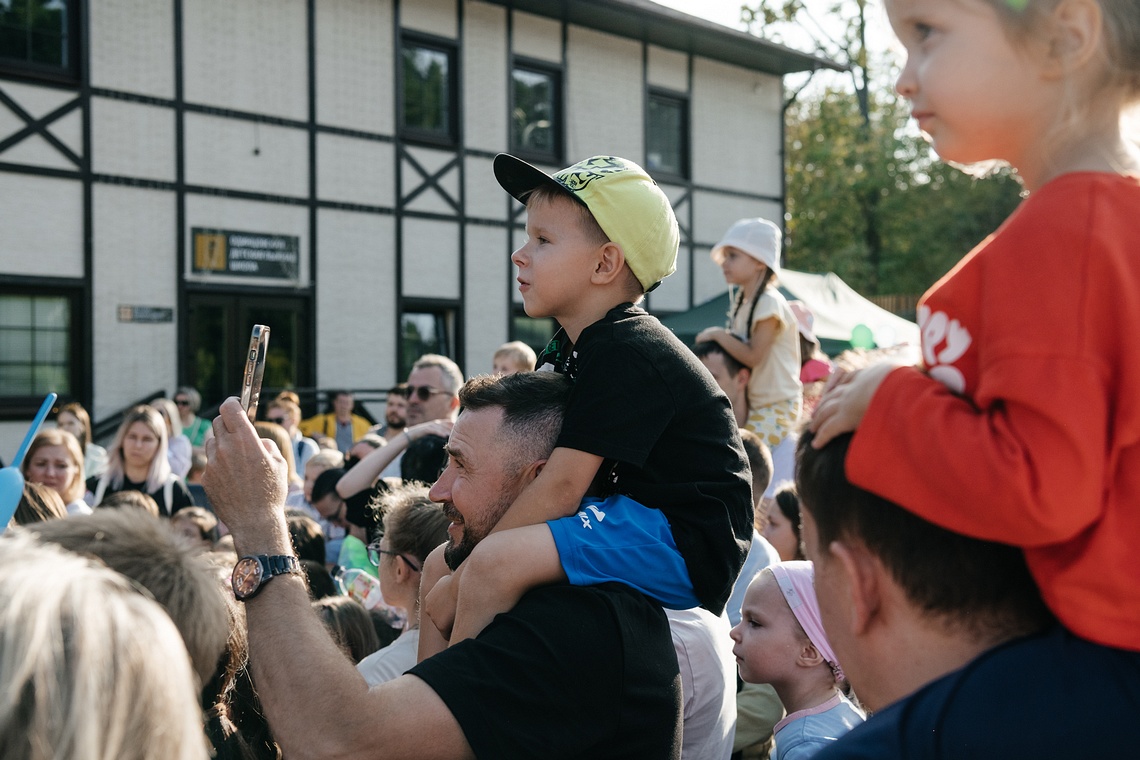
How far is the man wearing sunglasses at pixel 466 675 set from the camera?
1.91 meters

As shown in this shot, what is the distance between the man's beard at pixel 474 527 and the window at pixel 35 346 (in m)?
11.7

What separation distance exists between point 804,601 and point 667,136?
1728 cm

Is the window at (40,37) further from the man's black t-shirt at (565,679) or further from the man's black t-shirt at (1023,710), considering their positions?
the man's black t-shirt at (1023,710)

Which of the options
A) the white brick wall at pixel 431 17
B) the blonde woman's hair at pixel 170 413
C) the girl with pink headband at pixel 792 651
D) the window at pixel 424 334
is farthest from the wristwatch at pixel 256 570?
the white brick wall at pixel 431 17

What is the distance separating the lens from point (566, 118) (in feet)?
58.4

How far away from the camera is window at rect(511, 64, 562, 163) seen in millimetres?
17453

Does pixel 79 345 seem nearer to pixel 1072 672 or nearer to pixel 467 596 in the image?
pixel 467 596

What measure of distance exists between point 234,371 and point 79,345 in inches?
81.0

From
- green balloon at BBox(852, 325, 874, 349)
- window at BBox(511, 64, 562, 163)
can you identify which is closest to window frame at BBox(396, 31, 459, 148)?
window at BBox(511, 64, 562, 163)

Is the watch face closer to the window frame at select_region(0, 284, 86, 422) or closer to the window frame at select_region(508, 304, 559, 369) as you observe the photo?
the window frame at select_region(0, 284, 86, 422)

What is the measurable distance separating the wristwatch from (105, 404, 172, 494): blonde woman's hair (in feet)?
17.7

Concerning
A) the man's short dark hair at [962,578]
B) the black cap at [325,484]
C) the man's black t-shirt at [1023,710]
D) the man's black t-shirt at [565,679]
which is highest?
the man's short dark hair at [962,578]

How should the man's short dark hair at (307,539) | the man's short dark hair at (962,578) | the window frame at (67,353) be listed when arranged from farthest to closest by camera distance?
1. the window frame at (67,353)
2. the man's short dark hair at (307,539)
3. the man's short dark hair at (962,578)

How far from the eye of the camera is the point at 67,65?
13000 millimetres
